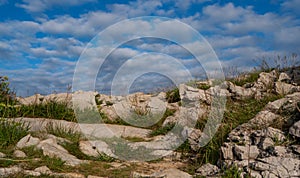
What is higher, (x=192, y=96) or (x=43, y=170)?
(x=192, y=96)

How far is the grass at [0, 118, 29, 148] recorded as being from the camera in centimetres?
584

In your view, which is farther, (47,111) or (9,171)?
(47,111)

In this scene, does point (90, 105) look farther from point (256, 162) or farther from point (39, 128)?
point (256, 162)

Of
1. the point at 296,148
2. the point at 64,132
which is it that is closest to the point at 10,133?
the point at 64,132

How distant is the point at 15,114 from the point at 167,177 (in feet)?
16.7

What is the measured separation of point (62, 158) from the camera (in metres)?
5.32

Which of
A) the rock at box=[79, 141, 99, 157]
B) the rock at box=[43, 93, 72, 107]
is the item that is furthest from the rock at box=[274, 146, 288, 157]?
the rock at box=[43, 93, 72, 107]

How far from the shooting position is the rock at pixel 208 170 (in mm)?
4930

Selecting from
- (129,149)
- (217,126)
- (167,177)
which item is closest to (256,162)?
(167,177)

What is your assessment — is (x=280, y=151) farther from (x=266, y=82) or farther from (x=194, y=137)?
(x=266, y=82)

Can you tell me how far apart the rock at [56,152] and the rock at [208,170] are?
1876 millimetres

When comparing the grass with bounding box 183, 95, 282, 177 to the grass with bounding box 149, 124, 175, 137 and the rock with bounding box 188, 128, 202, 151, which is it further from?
the grass with bounding box 149, 124, 175, 137

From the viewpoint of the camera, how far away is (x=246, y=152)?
16.4ft

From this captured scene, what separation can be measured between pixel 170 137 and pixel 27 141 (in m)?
2.72
